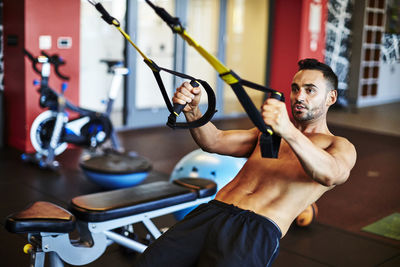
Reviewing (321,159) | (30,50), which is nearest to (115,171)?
(30,50)

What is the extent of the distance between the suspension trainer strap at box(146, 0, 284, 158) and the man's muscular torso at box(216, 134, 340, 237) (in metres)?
0.31

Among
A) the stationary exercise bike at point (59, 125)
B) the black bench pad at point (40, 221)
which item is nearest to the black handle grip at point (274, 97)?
the black bench pad at point (40, 221)

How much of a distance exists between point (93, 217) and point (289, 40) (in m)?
5.87

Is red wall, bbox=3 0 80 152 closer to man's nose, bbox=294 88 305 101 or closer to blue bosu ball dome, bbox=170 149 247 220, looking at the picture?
blue bosu ball dome, bbox=170 149 247 220

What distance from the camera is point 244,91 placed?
144cm

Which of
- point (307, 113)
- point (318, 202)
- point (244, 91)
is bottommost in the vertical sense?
point (318, 202)

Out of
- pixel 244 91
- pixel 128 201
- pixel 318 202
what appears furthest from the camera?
pixel 318 202

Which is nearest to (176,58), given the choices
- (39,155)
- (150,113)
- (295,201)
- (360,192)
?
(150,113)

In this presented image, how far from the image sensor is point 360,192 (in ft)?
14.4

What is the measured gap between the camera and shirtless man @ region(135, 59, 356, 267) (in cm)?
170

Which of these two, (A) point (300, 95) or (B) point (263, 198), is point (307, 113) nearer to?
(A) point (300, 95)

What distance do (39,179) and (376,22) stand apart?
278 inches

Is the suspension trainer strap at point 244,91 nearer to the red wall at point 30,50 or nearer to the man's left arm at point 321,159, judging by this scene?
the man's left arm at point 321,159

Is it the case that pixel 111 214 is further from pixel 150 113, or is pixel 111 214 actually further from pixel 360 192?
pixel 150 113
